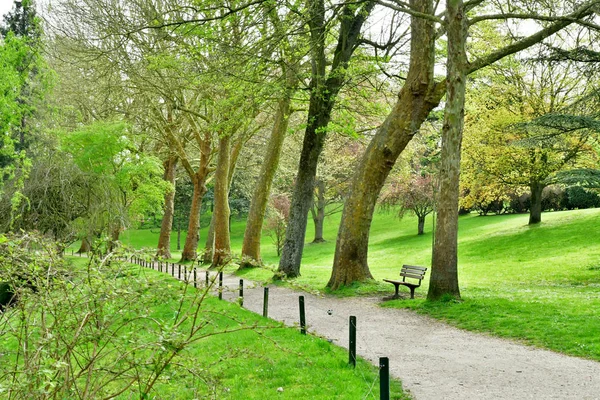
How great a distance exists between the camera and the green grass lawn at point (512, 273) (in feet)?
33.1

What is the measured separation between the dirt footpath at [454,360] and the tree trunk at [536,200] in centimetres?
2328

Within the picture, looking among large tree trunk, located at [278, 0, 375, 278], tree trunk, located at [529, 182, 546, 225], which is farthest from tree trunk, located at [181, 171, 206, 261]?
tree trunk, located at [529, 182, 546, 225]

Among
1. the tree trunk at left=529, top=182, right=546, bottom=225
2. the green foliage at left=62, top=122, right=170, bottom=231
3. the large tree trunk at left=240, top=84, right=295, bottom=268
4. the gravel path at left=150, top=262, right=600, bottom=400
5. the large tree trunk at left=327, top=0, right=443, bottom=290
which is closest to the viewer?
the gravel path at left=150, top=262, right=600, bottom=400

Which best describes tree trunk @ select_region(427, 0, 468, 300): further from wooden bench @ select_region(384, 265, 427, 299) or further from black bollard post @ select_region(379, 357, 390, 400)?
black bollard post @ select_region(379, 357, 390, 400)

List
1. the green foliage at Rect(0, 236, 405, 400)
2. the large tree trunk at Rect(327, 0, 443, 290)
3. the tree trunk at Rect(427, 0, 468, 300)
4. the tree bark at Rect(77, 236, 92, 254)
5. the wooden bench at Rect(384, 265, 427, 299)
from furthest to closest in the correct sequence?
the large tree trunk at Rect(327, 0, 443, 290) → the wooden bench at Rect(384, 265, 427, 299) → the tree trunk at Rect(427, 0, 468, 300) → the tree bark at Rect(77, 236, 92, 254) → the green foliage at Rect(0, 236, 405, 400)

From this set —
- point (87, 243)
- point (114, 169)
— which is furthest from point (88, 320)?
point (114, 169)

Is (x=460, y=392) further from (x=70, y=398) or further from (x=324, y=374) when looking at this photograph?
(x=70, y=398)

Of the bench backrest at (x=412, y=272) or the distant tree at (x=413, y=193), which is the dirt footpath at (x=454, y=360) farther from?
the distant tree at (x=413, y=193)

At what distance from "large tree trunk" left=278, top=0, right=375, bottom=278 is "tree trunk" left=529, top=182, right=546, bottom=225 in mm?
18931

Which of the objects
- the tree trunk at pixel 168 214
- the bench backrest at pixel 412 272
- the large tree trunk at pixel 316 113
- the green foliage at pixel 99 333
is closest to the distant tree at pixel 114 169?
the tree trunk at pixel 168 214

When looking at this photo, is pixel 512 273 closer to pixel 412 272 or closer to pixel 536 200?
pixel 412 272

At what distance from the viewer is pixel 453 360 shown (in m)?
7.88

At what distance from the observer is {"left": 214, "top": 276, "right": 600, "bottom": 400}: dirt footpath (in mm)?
6387

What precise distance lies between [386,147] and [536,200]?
883 inches
